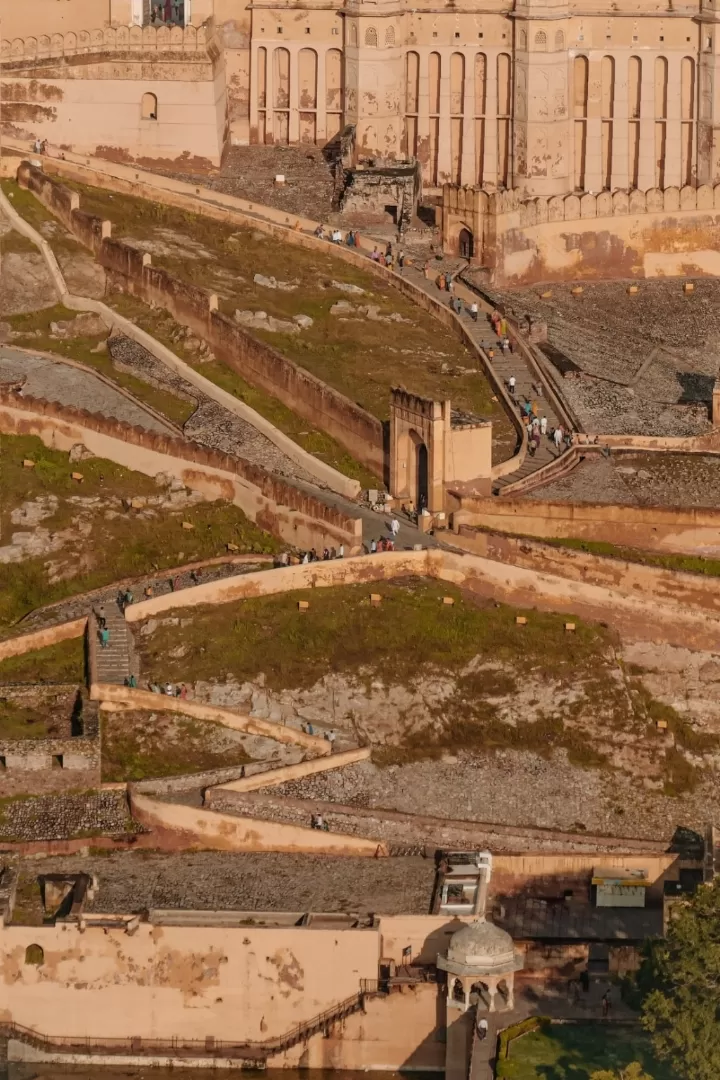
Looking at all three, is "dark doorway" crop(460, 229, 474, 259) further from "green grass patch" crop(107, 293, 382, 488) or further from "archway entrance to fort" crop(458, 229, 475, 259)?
"green grass patch" crop(107, 293, 382, 488)

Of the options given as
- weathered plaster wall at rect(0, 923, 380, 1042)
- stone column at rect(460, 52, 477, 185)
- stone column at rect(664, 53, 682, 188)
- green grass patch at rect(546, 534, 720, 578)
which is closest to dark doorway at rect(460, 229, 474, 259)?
stone column at rect(460, 52, 477, 185)

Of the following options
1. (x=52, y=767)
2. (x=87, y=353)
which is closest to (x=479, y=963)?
(x=52, y=767)

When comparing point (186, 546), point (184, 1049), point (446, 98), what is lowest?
point (184, 1049)

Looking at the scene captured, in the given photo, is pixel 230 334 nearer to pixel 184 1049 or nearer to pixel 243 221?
pixel 243 221

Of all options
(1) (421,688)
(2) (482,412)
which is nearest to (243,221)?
(2) (482,412)

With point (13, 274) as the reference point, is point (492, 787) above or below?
below
